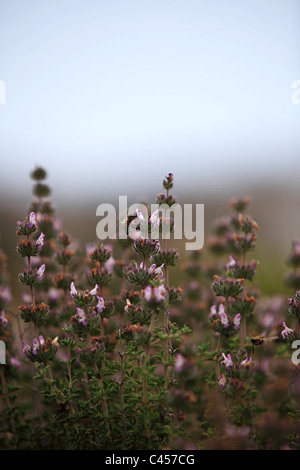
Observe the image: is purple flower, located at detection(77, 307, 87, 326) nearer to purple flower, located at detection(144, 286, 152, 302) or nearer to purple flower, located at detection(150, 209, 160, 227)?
purple flower, located at detection(144, 286, 152, 302)

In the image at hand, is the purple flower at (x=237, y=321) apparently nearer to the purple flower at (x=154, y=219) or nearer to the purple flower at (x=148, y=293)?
the purple flower at (x=148, y=293)

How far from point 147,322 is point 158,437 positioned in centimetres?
91

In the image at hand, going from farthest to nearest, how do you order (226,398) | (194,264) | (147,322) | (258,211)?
(258,211) → (194,264) → (226,398) → (147,322)

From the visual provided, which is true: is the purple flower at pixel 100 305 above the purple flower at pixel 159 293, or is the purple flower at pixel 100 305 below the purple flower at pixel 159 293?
below

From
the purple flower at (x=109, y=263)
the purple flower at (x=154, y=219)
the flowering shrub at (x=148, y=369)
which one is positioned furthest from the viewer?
the purple flower at (x=109, y=263)

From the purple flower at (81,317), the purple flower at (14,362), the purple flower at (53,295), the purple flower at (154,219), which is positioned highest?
the purple flower at (154,219)

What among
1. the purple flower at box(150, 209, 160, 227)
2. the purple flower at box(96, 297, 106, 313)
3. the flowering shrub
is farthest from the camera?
the purple flower at box(96, 297, 106, 313)

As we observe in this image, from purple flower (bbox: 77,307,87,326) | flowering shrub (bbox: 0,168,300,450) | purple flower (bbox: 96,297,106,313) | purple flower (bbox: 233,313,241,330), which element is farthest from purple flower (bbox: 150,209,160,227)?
purple flower (bbox: 233,313,241,330)

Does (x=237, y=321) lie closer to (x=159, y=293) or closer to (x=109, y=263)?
(x=159, y=293)

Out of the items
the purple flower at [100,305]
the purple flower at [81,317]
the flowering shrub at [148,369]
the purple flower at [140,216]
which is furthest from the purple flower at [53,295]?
the purple flower at [140,216]

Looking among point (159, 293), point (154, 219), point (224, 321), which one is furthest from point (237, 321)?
point (154, 219)

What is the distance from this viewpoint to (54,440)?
3.49 meters
